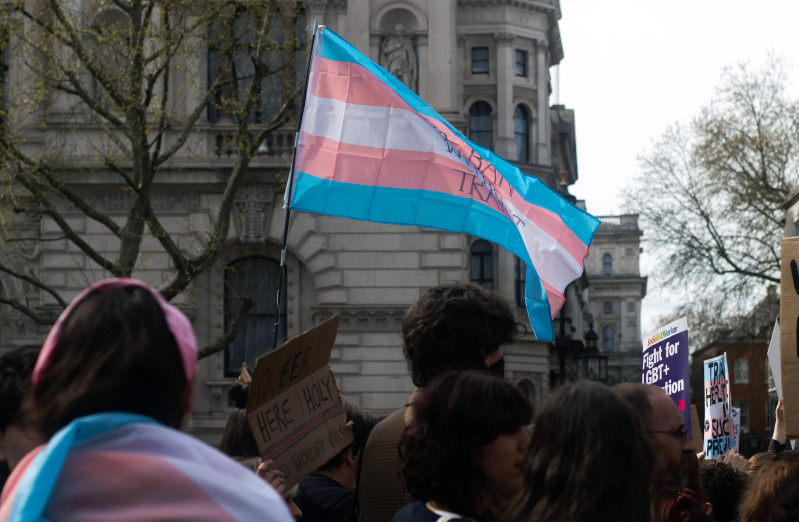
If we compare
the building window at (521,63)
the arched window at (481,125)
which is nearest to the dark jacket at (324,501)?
the arched window at (481,125)

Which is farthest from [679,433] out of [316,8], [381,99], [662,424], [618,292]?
[618,292]

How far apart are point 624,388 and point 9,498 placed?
281 centimetres

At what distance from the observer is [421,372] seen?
3.47 metres

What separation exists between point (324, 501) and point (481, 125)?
76.6 ft

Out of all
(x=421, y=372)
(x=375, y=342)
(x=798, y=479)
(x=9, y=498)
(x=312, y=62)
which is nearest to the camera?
(x=9, y=498)

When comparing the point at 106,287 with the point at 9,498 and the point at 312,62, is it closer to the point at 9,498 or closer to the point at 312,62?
the point at 9,498

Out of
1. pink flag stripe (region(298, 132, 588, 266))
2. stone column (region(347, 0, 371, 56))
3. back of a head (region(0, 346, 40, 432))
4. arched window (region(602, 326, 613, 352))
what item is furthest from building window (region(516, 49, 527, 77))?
arched window (region(602, 326, 613, 352))

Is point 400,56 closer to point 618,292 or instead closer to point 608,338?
point 608,338

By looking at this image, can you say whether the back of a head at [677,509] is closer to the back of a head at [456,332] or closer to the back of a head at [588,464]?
the back of a head at [456,332]

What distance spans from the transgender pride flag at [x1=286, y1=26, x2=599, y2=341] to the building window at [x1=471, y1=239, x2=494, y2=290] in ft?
65.4

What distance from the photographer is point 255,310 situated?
22.8 metres

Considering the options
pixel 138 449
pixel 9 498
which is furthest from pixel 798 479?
pixel 9 498

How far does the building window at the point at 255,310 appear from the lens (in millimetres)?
22562

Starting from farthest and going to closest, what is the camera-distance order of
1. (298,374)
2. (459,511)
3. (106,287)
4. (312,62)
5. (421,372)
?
1. (312,62)
2. (298,374)
3. (421,372)
4. (459,511)
5. (106,287)
